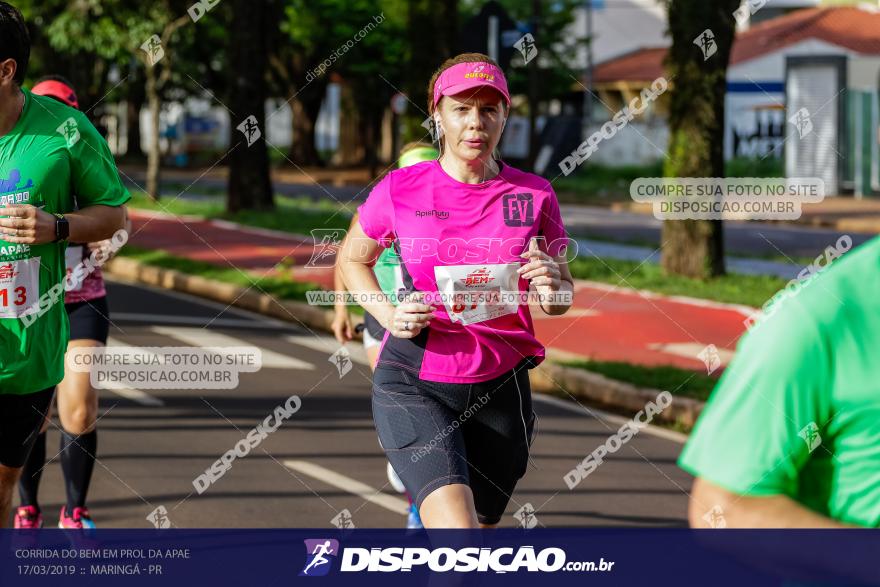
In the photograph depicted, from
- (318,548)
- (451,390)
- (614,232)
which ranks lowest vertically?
(318,548)

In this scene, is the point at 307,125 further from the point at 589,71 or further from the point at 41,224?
the point at 41,224

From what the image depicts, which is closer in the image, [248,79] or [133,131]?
[248,79]

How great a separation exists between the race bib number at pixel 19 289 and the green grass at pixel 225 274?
9.96m

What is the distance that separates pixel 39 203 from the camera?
4.41 meters

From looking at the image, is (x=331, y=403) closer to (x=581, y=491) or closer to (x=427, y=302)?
(x=581, y=491)

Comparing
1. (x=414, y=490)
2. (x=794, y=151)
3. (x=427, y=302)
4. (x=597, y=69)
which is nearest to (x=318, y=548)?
(x=414, y=490)

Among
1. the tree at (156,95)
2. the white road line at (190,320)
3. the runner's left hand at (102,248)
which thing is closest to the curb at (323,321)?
the white road line at (190,320)

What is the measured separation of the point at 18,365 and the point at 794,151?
28.7 m

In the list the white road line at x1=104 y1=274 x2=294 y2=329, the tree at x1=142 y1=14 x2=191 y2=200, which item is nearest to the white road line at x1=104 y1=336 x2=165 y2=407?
the white road line at x1=104 y1=274 x2=294 y2=329

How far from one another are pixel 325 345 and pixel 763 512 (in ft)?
34.1

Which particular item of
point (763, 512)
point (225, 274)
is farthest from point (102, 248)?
point (225, 274)

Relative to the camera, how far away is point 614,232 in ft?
76.7

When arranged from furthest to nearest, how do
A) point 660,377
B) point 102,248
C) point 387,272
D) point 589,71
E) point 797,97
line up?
point 589,71
point 797,97
point 660,377
point 387,272
point 102,248

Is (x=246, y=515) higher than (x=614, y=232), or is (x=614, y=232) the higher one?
(x=614, y=232)
